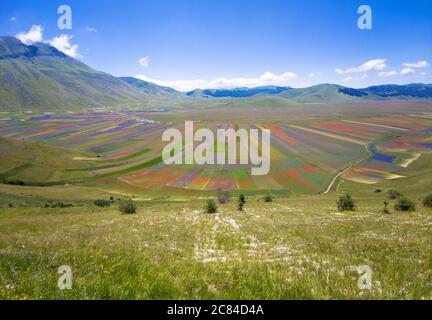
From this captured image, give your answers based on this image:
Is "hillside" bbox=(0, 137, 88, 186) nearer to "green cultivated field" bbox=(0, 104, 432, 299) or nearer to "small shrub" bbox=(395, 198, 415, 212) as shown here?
"green cultivated field" bbox=(0, 104, 432, 299)

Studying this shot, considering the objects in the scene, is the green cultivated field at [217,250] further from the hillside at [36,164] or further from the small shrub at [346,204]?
the hillside at [36,164]

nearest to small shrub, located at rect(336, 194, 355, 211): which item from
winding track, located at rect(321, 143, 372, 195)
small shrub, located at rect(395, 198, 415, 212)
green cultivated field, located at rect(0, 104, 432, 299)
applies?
green cultivated field, located at rect(0, 104, 432, 299)

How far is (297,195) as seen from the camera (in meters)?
82.8

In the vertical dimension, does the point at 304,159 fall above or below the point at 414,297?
below

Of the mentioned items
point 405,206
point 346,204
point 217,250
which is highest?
point 217,250

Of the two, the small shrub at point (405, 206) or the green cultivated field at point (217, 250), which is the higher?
the green cultivated field at point (217, 250)

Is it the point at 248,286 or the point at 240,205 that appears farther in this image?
the point at 240,205

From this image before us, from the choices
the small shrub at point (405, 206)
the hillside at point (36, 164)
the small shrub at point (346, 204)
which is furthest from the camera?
the hillside at point (36, 164)

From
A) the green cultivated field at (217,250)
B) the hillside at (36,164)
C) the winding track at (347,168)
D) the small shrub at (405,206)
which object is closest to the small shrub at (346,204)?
the green cultivated field at (217,250)

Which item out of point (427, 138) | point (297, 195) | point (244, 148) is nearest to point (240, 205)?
point (297, 195)

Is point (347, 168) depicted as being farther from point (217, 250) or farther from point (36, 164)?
point (36, 164)

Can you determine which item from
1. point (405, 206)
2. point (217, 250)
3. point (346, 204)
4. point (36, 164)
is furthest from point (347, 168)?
point (36, 164)
